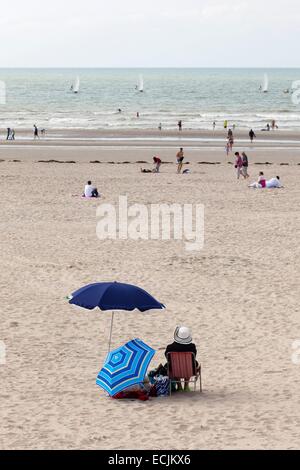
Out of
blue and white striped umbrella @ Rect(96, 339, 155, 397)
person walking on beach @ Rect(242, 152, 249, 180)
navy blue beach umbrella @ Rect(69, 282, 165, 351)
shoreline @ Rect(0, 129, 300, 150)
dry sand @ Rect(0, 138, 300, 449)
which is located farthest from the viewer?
shoreline @ Rect(0, 129, 300, 150)

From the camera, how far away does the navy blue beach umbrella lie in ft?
33.7

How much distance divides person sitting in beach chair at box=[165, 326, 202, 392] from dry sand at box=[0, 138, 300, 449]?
266 millimetres

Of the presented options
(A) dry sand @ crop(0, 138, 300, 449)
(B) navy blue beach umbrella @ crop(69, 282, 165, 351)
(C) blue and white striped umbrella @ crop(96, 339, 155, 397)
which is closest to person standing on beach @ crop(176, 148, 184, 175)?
(A) dry sand @ crop(0, 138, 300, 449)

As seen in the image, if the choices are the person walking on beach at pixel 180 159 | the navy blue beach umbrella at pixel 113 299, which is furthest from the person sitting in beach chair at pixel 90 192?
the navy blue beach umbrella at pixel 113 299

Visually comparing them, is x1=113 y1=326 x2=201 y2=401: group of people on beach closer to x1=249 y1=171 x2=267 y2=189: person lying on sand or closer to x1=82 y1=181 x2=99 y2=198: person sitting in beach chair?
x1=82 y1=181 x2=99 y2=198: person sitting in beach chair

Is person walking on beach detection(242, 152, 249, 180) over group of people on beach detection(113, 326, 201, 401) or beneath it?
over

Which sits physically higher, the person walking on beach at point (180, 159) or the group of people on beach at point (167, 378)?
the person walking on beach at point (180, 159)

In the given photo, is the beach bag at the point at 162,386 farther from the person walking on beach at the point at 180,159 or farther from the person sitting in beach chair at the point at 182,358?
the person walking on beach at the point at 180,159

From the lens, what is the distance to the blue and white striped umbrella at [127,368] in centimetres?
955

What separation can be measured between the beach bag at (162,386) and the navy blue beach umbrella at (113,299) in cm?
104

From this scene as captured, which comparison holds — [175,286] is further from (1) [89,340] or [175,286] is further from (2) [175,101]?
(2) [175,101]

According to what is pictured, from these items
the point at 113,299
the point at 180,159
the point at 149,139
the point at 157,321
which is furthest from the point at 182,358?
the point at 149,139

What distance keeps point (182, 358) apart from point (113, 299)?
1294mm

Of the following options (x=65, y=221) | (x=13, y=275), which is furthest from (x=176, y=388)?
(x=65, y=221)
